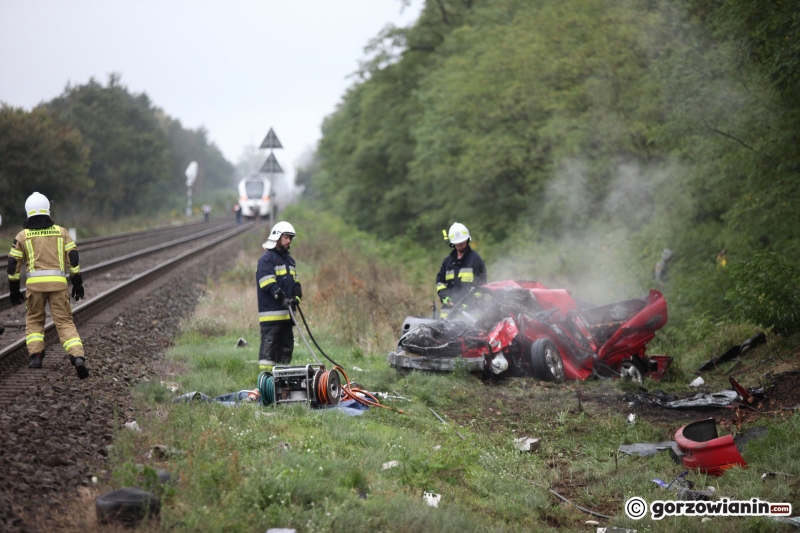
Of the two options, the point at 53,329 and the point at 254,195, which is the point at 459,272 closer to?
the point at 53,329

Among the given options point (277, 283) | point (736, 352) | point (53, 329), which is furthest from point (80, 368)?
point (736, 352)

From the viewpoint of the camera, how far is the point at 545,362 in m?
10.0

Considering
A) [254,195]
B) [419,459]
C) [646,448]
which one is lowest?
[646,448]

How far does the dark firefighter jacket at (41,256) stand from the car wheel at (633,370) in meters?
7.39

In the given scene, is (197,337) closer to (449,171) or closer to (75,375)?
(75,375)

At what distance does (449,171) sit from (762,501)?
86.1ft

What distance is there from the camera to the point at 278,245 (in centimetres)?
→ 965

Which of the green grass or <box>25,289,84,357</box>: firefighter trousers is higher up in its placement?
<box>25,289,84,357</box>: firefighter trousers

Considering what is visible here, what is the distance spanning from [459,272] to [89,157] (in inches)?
1990

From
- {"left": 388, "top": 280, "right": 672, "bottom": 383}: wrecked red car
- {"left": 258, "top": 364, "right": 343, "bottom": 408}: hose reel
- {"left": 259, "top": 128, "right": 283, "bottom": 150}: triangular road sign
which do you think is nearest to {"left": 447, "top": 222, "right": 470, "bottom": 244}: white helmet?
{"left": 388, "top": 280, "right": 672, "bottom": 383}: wrecked red car

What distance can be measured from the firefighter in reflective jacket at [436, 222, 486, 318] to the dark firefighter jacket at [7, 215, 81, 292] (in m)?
4.87

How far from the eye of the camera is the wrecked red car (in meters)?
10.0

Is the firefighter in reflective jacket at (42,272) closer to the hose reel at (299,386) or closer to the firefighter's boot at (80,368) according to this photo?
the firefighter's boot at (80,368)

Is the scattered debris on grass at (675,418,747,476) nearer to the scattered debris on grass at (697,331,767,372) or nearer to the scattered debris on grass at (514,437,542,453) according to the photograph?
the scattered debris on grass at (514,437,542,453)
